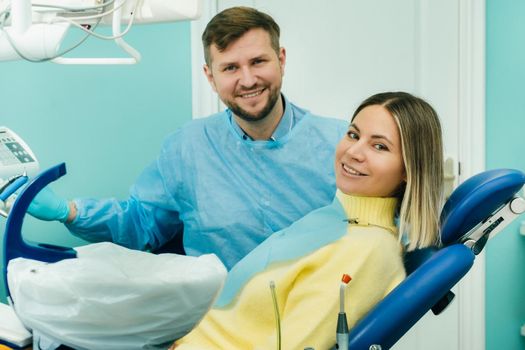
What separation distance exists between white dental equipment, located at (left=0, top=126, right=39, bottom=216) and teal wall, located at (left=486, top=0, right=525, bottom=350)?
1.53m

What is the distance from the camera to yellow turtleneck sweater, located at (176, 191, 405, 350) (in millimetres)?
1336

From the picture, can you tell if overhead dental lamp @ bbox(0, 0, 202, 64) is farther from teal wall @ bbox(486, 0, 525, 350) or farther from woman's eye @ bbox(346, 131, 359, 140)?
teal wall @ bbox(486, 0, 525, 350)

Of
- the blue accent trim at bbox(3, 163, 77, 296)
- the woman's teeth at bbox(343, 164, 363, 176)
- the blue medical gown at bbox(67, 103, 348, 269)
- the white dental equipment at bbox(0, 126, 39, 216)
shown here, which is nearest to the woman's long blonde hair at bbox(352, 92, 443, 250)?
the woman's teeth at bbox(343, 164, 363, 176)

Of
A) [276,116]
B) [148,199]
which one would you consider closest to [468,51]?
[276,116]

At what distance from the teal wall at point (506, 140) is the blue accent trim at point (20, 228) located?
1.53 m

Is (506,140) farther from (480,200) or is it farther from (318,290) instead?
(318,290)

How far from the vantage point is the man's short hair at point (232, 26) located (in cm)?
191

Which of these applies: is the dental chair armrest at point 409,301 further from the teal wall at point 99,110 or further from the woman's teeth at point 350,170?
the teal wall at point 99,110

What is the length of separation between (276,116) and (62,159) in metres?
0.80

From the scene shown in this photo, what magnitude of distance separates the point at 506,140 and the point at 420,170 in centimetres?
102

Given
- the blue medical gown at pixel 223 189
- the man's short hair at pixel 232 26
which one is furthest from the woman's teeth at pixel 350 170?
the man's short hair at pixel 232 26

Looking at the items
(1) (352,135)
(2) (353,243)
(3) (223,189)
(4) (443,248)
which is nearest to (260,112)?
(3) (223,189)

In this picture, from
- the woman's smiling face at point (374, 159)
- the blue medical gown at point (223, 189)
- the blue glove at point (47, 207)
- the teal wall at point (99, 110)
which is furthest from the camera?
the teal wall at point (99, 110)

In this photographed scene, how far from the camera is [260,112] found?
75.6 inches
